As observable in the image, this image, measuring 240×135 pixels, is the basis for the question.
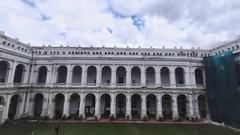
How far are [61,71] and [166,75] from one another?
2793 cm

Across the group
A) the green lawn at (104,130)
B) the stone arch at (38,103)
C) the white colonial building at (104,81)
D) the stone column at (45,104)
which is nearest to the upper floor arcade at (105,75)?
the white colonial building at (104,81)

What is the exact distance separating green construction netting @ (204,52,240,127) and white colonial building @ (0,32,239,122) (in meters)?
2.91

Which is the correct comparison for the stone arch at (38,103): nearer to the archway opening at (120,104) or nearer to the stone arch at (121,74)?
the archway opening at (120,104)

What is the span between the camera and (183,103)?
4225cm

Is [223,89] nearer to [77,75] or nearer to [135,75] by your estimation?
[135,75]

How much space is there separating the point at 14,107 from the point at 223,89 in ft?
154

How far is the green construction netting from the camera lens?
3020cm

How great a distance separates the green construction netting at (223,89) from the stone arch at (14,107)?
142 ft

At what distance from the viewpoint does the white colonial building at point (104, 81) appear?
37281 millimetres

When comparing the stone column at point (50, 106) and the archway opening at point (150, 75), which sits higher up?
the archway opening at point (150, 75)

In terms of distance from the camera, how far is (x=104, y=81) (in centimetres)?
4241

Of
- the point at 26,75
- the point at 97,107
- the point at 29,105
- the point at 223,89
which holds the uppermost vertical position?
the point at 26,75

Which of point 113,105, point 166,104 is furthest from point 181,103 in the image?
point 113,105

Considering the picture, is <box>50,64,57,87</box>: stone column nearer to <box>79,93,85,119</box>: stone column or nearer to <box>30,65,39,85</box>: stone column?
<box>30,65,39,85</box>: stone column
